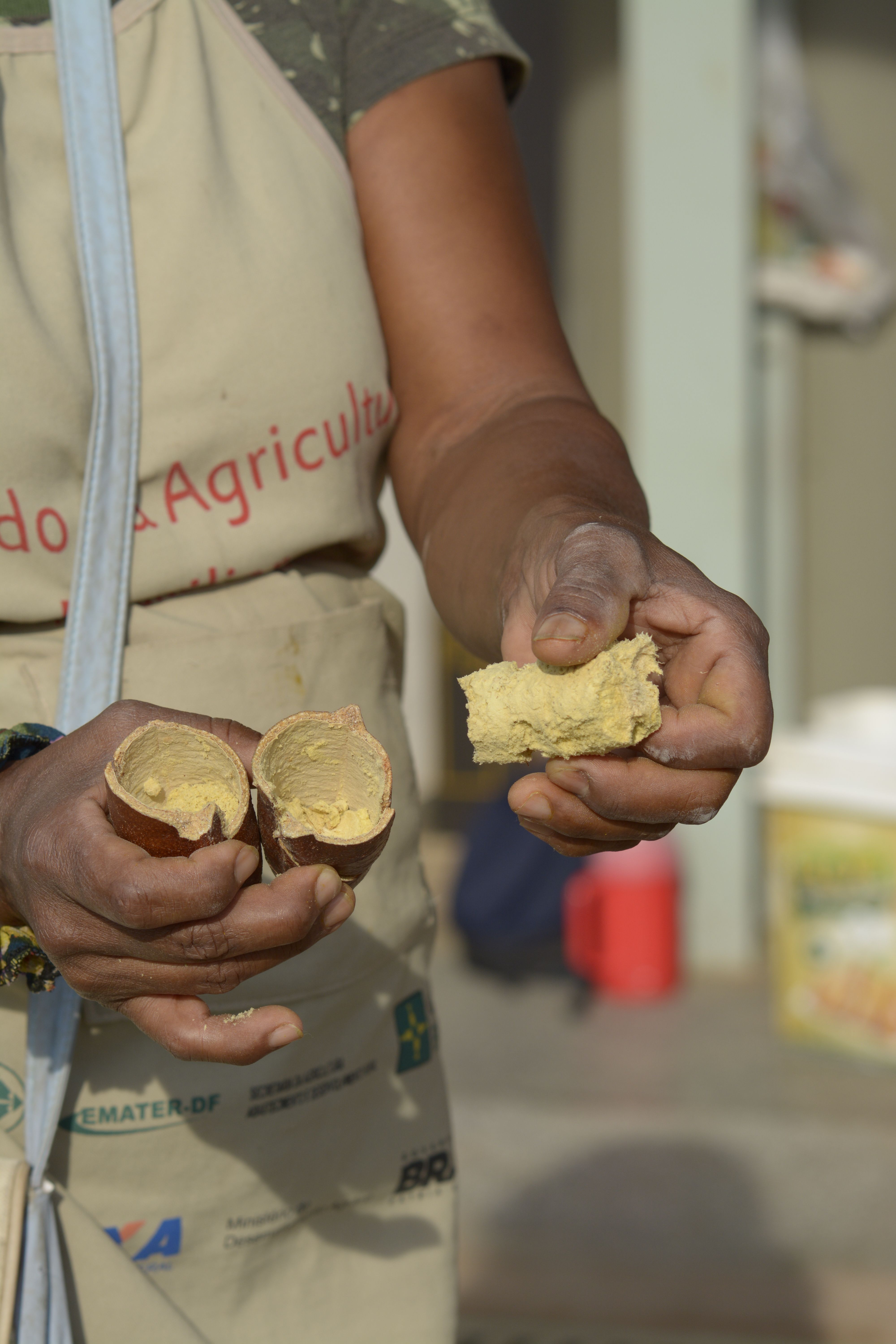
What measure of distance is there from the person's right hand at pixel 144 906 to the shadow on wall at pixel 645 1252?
214cm

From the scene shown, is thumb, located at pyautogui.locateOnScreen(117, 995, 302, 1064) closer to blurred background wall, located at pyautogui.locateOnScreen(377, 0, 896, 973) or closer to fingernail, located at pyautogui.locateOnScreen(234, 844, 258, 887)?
fingernail, located at pyautogui.locateOnScreen(234, 844, 258, 887)

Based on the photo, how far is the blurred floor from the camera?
281cm

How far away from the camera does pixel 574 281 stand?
16.4ft

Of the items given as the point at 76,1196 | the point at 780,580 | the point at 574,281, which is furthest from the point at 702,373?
the point at 76,1196

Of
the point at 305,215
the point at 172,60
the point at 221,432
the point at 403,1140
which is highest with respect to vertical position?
the point at 172,60

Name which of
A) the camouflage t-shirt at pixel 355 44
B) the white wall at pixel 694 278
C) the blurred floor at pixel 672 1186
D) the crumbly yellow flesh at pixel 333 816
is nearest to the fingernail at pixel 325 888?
the crumbly yellow flesh at pixel 333 816

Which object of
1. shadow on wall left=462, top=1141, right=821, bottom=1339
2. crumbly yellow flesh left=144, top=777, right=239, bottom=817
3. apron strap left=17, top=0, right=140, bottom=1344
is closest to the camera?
crumbly yellow flesh left=144, top=777, right=239, bottom=817

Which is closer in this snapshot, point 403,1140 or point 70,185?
point 70,185

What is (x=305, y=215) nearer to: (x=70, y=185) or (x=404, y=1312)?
(x=70, y=185)

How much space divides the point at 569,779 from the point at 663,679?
0.46 feet

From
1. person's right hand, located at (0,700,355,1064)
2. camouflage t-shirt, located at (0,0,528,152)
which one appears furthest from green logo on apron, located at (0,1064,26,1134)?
camouflage t-shirt, located at (0,0,528,152)

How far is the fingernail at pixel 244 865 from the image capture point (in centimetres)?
96

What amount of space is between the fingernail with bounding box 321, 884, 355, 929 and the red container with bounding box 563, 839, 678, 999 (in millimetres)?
2848

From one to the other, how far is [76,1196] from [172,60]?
112cm
